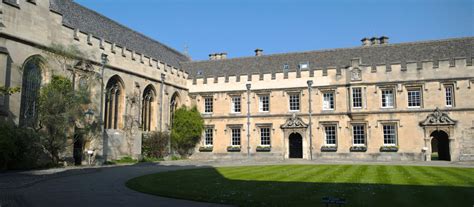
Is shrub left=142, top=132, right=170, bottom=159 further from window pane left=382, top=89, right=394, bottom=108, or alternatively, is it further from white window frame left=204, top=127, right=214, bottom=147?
window pane left=382, top=89, right=394, bottom=108

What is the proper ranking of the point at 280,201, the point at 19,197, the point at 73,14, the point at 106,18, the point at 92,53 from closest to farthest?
the point at 280,201, the point at 19,197, the point at 92,53, the point at 73,14, the point at 106,18

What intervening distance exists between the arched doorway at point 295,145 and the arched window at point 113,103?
1395 cm

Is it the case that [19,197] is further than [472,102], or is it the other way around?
[472,102]

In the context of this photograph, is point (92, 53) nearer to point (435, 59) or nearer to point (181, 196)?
point (181, 196)

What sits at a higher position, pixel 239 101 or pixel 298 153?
pixel 239 101

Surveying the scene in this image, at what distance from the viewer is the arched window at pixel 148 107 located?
1128 inches

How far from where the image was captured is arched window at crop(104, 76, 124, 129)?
2465 centimetres

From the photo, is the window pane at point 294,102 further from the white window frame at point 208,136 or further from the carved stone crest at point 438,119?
the carved stone crest at point 438,119

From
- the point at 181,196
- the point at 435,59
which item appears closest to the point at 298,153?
the point at 435,59

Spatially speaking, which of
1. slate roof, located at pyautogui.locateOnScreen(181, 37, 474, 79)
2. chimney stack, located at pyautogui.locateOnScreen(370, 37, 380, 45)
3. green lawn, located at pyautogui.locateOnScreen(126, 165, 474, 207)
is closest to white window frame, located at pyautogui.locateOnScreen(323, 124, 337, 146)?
slate roof, located at pyautogui.locateOnScreen(181, 37, 474, 79)

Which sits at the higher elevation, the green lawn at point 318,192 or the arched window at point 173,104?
the arched window at point 173,104

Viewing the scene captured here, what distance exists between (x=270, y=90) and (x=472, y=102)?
48.4 feet

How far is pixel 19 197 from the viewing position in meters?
8.80

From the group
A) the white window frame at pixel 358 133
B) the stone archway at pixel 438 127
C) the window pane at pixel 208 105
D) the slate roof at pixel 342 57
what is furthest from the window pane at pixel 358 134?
the window pane at pixel 208 105
